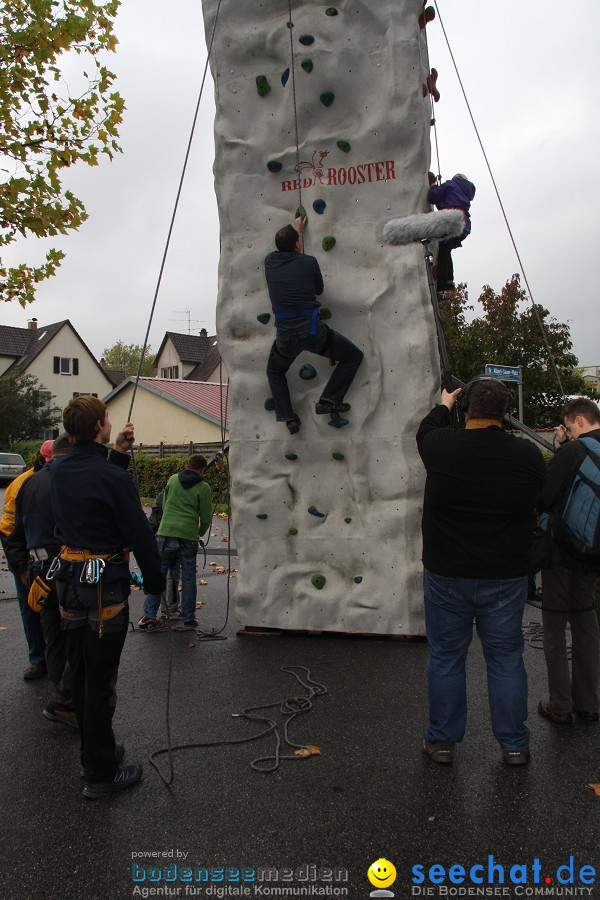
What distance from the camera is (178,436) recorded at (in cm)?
3033

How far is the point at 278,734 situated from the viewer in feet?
13.9

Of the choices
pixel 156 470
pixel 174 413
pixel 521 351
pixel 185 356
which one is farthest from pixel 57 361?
pixel 521 351

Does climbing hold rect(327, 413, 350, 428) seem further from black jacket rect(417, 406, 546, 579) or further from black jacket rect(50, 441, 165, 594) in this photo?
black jacket rect(50, 441, 165, 594)

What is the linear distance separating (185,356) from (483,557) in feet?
161

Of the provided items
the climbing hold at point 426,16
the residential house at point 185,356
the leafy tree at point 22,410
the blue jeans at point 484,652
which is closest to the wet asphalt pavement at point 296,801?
the blue jeans at point 484,652

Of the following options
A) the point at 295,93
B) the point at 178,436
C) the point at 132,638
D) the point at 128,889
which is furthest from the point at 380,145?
the point at 178,436

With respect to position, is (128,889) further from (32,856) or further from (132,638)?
(132,638)

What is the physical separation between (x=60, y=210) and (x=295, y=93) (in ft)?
16.9

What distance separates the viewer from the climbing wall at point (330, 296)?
19.5 feet

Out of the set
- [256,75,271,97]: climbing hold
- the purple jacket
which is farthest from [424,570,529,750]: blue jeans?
[256,75,271,97]: climbing hold

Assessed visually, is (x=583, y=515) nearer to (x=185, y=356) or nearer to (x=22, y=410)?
(x=22, y=410)

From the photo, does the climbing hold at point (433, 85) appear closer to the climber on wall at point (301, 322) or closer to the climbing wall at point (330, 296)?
the climbing wall at point (330, 296)

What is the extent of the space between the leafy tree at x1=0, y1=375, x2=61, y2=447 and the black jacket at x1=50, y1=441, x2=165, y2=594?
38.9m

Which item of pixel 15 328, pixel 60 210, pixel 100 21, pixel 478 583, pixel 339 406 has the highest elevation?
pixel 15 328
